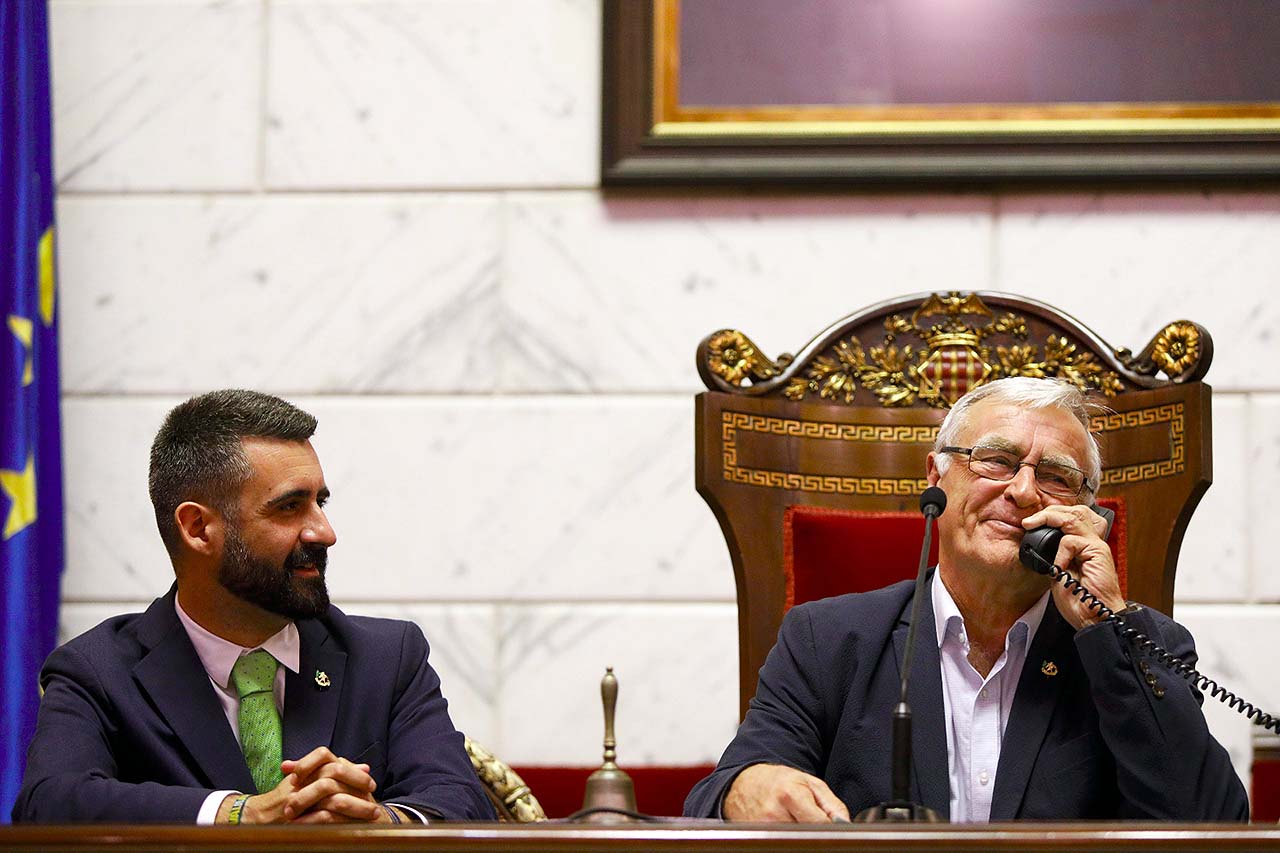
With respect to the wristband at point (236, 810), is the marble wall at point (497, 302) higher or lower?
higher

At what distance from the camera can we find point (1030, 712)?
2.32 metres

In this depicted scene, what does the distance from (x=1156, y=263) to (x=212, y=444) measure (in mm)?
2355

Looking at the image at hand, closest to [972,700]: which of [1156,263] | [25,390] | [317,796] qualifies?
[317,796]

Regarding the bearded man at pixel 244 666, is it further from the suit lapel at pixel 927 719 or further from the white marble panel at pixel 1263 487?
the white marble panel at pixel 1263 487

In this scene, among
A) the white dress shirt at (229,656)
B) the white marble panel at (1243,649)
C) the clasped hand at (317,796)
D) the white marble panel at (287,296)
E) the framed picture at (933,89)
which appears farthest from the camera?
the white marble panel at (287,296)

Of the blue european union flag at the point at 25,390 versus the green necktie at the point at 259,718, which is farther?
the blue european union flag at the point at 25,390

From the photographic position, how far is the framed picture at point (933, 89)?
3.66 m

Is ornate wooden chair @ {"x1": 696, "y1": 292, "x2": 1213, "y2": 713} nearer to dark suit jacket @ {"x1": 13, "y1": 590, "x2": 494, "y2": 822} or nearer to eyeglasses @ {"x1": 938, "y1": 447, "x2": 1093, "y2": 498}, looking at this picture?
eyeglasses @ {"x1": 938, "y1": 447, "x2": 1093, "y2": 498}

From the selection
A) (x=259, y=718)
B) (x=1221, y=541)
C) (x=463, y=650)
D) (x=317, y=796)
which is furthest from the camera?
(x=463, y=650)

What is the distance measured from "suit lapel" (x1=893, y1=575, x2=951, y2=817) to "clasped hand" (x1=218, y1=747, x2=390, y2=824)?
83 centimetres

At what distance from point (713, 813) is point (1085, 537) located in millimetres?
716

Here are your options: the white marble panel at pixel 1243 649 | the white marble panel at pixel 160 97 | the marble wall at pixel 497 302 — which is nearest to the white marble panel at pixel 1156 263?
the marble wall at pixel 497 302

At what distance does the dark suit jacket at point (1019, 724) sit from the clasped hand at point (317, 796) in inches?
21.0

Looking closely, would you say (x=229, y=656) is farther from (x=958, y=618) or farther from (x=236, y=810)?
(x=958, y=618)
